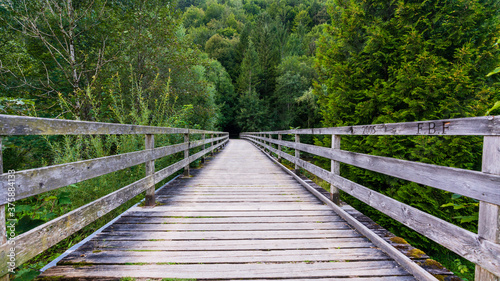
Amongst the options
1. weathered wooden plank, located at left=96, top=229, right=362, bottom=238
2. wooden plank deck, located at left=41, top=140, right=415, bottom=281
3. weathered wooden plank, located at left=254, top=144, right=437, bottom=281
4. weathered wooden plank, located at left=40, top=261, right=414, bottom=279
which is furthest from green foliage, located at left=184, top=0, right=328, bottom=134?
weathered wooden plank, located at left=40, top=261, right=414, bottom=279

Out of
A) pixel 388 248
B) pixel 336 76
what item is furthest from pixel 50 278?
pixel 336 76

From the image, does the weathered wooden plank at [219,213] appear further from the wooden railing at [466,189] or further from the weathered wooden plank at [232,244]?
the wooden railing at [466,189]

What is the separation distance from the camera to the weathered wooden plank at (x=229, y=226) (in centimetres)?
245

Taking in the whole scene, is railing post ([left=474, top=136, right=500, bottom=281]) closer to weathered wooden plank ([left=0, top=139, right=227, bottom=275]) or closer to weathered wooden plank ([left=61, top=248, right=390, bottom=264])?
weathered wooden plank ([left=61, top=248, right=390, bottom=264])

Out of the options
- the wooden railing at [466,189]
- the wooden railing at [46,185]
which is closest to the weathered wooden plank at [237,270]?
the wooden railing at [46,185]

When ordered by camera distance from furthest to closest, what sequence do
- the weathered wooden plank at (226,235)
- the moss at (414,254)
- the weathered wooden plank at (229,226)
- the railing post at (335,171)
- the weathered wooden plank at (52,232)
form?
the railing post at (335,171) → the weathered wooden plank at (229,226) → the weathered wooden plank at (226,235) → the moss at (414,254) → the weathered wooden plank at (52,232)

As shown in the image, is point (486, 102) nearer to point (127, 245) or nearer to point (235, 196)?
point (235, 196)

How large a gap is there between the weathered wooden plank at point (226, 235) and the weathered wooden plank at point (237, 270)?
17.4 inches

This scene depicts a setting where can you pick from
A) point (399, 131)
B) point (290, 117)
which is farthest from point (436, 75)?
point (290, 117)

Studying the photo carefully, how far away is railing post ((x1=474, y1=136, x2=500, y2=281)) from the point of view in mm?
1176

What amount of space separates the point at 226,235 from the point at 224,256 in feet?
1.23

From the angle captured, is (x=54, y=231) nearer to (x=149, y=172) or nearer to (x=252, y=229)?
(x=149, y=172)

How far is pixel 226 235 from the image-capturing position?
2330 millimetres

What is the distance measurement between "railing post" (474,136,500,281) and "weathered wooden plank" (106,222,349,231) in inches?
52.0
